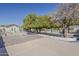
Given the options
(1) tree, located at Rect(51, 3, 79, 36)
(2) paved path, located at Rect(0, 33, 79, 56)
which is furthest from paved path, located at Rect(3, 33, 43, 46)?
(1) tree, located at Rect(51, 3, 79, 36)

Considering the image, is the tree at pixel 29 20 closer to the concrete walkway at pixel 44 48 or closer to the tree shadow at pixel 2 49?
the concrete walkway at pixel 44 48

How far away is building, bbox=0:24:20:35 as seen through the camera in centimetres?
487

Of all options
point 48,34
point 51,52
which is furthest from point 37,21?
point 51,52

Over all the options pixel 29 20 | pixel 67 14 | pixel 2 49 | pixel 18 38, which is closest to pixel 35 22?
pixel 29 20

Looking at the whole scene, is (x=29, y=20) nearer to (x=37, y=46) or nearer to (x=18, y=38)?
(x=18, y=38)

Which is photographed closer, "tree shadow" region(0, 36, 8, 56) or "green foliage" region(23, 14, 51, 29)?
"tree shadow" region(0, 36, 8, 56)

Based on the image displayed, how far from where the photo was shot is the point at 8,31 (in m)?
4.92

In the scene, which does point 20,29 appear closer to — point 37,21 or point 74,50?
point 37,21

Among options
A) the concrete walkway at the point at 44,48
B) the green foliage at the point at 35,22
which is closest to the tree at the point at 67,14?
the green foliage at the point at 35,22

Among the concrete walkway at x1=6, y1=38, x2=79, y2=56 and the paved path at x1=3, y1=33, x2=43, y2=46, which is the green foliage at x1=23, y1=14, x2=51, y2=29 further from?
the concrete walkway at x1=6, y1=38, x2=79, y2=56

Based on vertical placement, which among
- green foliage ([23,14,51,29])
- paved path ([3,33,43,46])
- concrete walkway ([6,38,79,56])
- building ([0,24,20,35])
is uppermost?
green foliage ([23,14,51,29])

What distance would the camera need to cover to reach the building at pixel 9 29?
4.87 m

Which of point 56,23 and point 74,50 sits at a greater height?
point 56,23

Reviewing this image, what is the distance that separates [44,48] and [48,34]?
0.92ft
